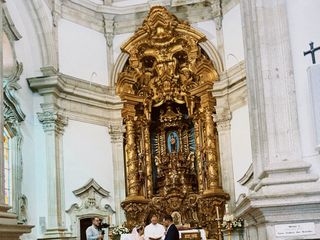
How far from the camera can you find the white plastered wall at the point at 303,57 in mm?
8016

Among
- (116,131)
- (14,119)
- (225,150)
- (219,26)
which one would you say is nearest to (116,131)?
(116,131)

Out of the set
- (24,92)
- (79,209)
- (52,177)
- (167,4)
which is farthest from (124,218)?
(167,4)

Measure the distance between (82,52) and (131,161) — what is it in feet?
13.4

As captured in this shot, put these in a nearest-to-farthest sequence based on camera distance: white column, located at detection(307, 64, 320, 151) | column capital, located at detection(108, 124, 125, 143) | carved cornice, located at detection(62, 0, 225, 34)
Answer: white column, located at detection(307, 64, 320, 151) < carved cornice, located at detection(62, 0, 225, 34) < column capital, located at detection(108, 124, 125, 143)

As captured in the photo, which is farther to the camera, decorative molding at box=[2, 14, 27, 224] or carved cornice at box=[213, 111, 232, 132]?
carved cornice at box=[213, 111, 232, 132]

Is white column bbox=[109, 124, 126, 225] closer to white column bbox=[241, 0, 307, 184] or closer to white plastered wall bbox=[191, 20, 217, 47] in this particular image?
white plastered wall bbox=[191, 20, 217, 47]

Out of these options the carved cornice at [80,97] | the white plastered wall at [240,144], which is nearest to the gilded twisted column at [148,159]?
the carved cornice at [80,97]

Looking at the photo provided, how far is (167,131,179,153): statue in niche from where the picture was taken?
22.1 m

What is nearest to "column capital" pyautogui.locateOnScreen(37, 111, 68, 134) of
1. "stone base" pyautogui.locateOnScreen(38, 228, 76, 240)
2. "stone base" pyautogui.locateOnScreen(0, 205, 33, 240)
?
"stone base" pyautogui.locateOnScreen(38, 228, 76, 240)

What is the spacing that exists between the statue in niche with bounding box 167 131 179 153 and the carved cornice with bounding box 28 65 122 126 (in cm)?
200

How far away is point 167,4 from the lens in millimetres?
22141

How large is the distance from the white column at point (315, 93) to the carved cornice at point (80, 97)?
12593 mm

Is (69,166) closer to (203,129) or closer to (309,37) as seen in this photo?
(203,129)

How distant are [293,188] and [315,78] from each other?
1.44 m
